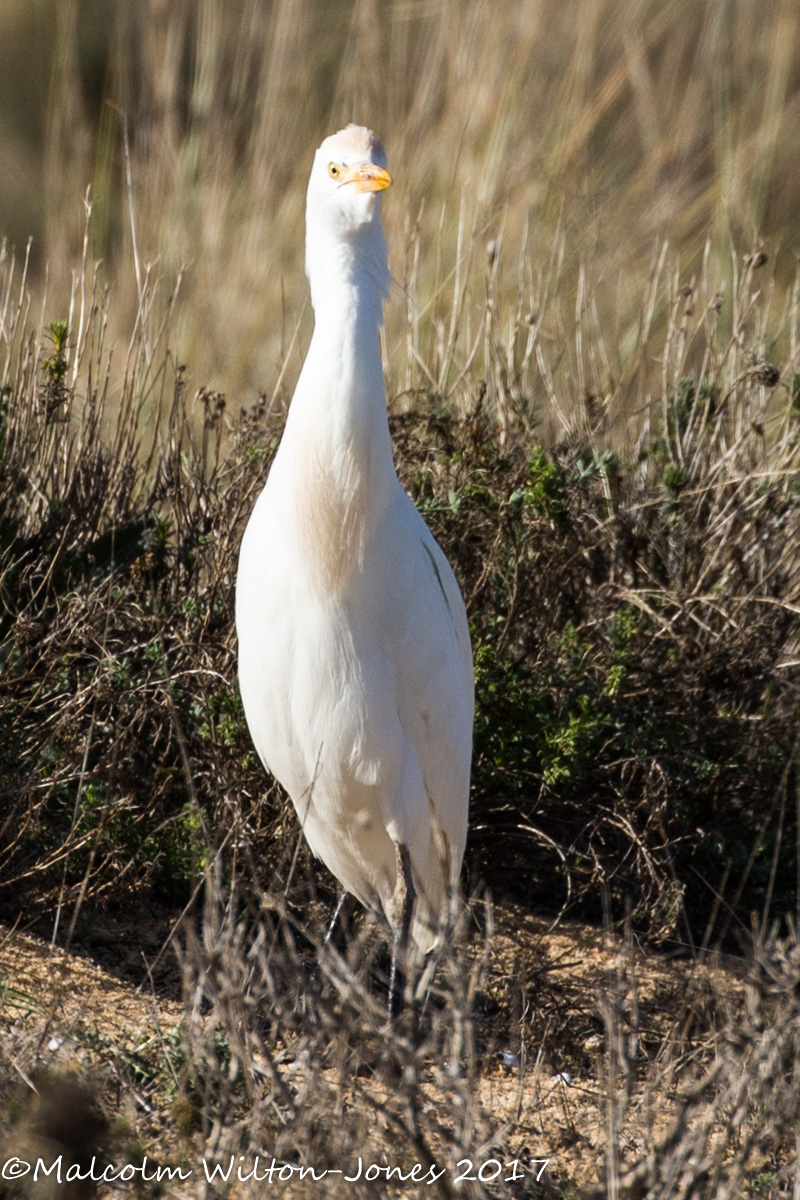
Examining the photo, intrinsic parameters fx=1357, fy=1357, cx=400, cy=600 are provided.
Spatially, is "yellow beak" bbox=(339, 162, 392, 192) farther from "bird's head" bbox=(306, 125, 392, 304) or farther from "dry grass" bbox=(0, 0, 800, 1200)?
"dry grass" bbox=(0, 0, 800, 1200)

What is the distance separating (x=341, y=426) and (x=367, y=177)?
1.41 feet

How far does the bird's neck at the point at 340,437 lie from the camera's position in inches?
93.6

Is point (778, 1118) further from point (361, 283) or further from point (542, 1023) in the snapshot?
point (361, 283)

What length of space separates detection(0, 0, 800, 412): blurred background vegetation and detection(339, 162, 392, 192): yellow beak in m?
2.28

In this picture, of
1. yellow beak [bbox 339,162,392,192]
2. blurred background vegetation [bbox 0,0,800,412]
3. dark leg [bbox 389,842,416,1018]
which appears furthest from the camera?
blurred background vegetation [bbox 0,0,800,412]

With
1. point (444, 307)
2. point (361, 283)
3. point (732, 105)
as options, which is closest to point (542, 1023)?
point (361, 283)

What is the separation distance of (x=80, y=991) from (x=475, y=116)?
3966mm

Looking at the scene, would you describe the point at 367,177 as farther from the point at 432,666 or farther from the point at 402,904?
the point at 402,904

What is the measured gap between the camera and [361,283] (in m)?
2.38

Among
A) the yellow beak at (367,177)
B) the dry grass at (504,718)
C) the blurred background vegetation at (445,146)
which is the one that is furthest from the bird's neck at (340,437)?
the blurred background vegetation at (445,146)

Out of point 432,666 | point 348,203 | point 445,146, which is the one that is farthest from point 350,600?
point 445,146

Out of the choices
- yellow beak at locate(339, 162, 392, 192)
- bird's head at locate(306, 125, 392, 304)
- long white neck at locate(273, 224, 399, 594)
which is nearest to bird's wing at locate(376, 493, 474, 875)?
long white neck at locate(273, 224, 399, 594)

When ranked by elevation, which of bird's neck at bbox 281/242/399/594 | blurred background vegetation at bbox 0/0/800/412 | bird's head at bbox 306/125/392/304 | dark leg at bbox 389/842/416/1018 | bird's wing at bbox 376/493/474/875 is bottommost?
dark leg at bbox 389/842/416/1018

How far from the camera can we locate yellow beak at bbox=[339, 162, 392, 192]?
7.57 feet
